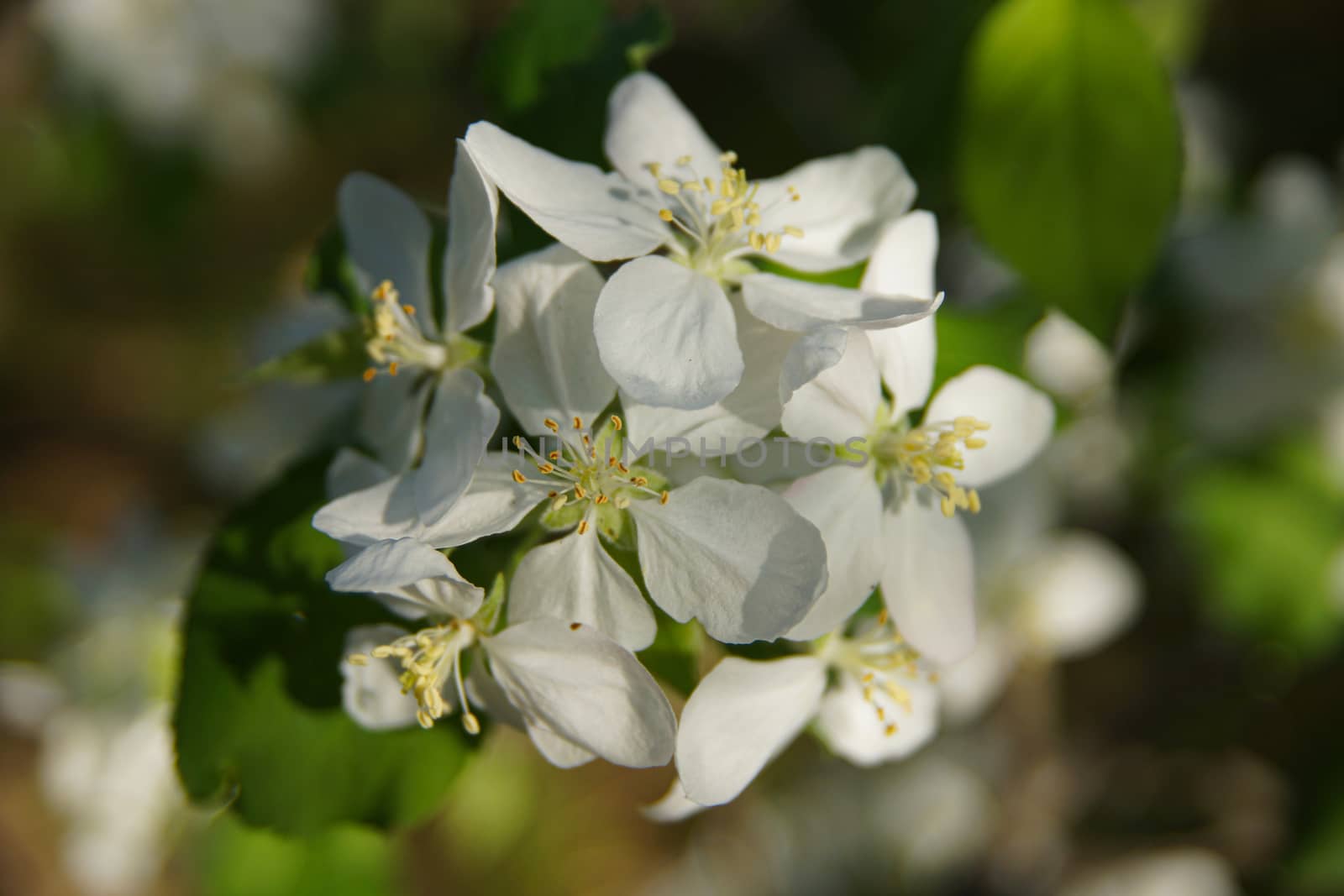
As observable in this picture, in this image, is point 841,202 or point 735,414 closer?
point 735,414

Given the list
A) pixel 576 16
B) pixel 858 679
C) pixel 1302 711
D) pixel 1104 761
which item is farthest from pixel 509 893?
pixel 576 16

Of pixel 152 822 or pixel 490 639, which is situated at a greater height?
pixel 490 639

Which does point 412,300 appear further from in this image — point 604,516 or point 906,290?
point 906,290

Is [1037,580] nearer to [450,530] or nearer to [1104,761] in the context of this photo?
[1104,761]

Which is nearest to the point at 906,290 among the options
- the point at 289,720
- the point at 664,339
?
the point at 664,339

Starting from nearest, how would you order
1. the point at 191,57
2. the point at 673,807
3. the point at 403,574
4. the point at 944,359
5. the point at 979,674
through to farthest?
the point at 403,574
the point at 673,807
the point at 944,359
the point at 979,674
the point at 191,57

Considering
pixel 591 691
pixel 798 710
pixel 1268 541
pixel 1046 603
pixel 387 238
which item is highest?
pixel 387 238

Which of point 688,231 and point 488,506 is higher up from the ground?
point 688,231
